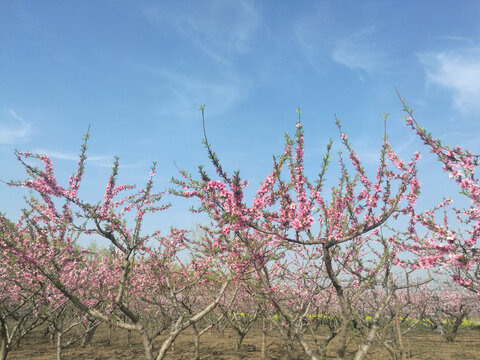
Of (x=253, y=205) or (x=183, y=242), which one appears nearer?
(x=253, y=205)

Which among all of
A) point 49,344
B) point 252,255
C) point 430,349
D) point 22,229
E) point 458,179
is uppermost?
point 22,229

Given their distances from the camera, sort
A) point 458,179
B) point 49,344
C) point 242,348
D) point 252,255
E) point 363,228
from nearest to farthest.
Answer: point 458,179 → point 363,228 → point 252,255 → point 242,348 → point 49,344

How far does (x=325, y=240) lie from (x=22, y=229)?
9626 millimetres

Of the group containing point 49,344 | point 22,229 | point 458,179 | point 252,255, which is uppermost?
point 22,229

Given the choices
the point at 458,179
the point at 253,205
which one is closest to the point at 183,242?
the point at 253,205

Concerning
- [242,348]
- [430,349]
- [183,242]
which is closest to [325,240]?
[183,242]

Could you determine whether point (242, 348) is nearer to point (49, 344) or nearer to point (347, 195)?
point (49, 344)

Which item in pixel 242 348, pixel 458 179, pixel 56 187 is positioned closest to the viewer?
pixel 458 179

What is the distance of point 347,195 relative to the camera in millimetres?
5844

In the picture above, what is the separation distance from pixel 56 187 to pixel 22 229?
4519mm

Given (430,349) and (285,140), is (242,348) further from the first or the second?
(285,140)

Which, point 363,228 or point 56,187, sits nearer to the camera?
point 363,228

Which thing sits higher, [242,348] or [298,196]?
[298,196]

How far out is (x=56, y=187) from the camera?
698 cm
